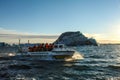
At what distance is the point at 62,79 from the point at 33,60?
84.0ft

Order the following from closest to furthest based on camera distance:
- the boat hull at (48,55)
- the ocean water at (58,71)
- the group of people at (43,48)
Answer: the ocean water at (58,71)
the boat hull at (48,55)
the group of people at (43,48)

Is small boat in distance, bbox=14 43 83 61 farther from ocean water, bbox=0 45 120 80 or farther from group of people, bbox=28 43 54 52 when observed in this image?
ocean water, bbox=0 45 120 80

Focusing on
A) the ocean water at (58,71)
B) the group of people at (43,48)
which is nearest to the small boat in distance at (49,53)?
the group of people at (43,48)

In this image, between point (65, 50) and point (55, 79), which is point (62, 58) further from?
point (55, 79)

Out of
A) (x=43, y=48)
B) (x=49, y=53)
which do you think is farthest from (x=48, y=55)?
(x=43, y=48)

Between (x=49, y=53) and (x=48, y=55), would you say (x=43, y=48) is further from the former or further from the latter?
(x=49, y=53)

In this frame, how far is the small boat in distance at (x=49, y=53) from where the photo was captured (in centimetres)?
5007

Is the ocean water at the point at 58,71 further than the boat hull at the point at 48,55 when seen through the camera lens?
No

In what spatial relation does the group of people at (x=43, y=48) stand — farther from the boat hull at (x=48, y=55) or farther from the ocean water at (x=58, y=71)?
the ocean water at (x=58, y=71)

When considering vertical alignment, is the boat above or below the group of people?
below

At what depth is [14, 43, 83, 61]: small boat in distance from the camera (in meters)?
50.1

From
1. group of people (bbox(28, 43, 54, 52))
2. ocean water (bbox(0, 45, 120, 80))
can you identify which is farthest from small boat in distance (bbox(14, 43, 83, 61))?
ocean water (bbox(0, 45, 120, 80))

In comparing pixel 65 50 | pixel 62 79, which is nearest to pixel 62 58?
pixel 65 50

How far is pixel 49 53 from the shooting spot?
167 feet
